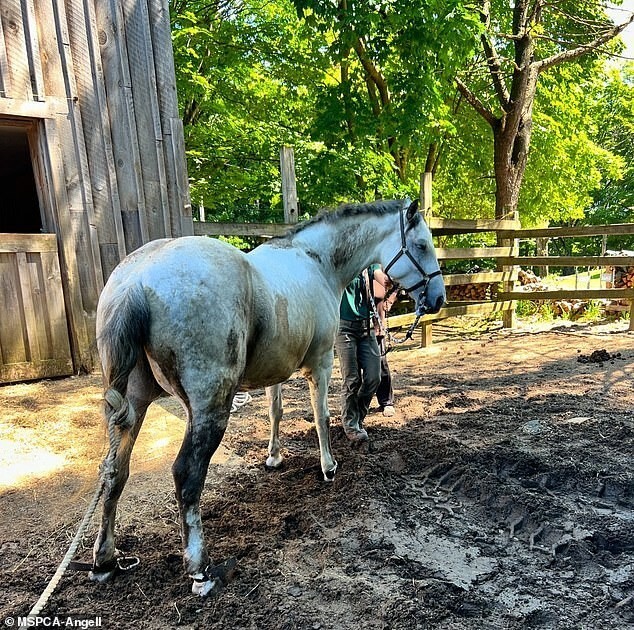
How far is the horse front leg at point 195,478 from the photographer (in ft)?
7.02

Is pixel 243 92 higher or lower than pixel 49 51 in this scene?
higher

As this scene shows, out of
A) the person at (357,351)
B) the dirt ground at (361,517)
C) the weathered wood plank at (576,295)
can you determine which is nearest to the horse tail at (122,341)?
the dirt ground at (361,517)

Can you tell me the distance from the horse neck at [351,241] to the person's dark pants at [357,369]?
84cm

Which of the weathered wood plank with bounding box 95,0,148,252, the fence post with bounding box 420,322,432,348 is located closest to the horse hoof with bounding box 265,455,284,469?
the weathered wood plank with bounding box 95,0,148,252

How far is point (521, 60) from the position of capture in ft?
33.5

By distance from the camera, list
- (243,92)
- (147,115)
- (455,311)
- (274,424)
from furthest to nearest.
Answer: (243,92) → (455,311) → (147,115) → (274,424)

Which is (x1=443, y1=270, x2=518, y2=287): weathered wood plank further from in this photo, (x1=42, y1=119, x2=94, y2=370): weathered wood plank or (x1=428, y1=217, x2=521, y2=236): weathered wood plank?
(x1=42, y1=119, x2=94, y2=370): weathered wood plank

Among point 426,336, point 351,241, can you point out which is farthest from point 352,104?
point 351,241

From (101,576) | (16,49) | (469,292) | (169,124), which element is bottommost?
(469,292)

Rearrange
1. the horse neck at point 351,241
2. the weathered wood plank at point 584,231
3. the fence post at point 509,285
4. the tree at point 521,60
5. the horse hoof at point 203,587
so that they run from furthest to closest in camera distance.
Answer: the tree at point 521,60 → the fence post at point 509,285 → the weathered wood plank at point 584,231 → the horse neck at point 351,241 → the horse hoof at point 203,587

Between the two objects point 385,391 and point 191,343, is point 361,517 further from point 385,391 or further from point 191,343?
point 385,391

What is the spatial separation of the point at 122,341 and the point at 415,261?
2096 mm

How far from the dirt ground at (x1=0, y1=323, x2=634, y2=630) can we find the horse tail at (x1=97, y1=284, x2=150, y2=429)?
0.91 m

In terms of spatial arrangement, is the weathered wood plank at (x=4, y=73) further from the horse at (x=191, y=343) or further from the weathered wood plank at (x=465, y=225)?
the weathered wood plank at (x=465, y=225)
